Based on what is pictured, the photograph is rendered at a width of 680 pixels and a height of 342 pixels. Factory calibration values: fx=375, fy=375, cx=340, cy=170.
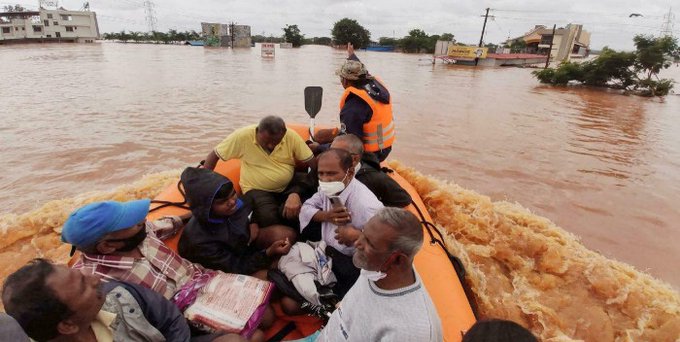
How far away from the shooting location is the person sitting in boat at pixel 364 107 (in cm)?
296

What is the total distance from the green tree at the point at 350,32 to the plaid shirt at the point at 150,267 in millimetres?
59604

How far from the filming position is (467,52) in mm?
31922

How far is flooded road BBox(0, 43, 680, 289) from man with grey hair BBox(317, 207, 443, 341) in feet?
13.7

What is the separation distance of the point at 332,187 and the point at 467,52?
33.4m

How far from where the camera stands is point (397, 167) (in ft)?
14.8

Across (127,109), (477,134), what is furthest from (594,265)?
(127,109)

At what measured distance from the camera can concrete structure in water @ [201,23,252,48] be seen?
51281 mm

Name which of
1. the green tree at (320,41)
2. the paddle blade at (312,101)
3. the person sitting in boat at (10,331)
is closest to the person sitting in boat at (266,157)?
the paddle blade at (312,101)

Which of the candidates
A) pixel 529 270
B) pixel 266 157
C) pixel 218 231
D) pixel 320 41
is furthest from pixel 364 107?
pixel 320 41

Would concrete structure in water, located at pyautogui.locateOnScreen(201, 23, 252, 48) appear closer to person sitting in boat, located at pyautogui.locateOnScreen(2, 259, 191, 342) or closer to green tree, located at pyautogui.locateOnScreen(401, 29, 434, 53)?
green tree, located at pyautogui.locateOnScreen(401, 29, 434, 53)

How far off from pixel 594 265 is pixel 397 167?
84.7 inches

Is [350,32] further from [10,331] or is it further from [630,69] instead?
[10,331]

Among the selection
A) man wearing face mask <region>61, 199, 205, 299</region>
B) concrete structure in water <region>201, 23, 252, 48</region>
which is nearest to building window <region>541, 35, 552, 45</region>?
concrete structure in water <region>201, 23, 252, 48</region>

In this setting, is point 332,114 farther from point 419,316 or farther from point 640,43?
point 640,43
